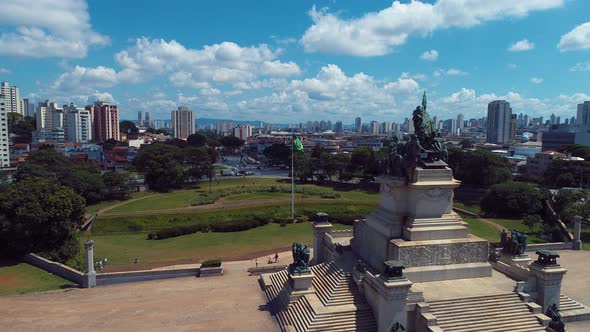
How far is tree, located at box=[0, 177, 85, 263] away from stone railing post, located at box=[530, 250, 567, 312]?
36610mm

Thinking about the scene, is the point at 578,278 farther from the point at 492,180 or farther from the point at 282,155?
the point at 282,155

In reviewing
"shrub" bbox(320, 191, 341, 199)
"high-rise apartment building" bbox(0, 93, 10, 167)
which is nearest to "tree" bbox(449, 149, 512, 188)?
"shrub" bbox(320, 191, 341, 199)

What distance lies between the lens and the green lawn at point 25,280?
28.2m

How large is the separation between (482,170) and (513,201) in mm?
20073

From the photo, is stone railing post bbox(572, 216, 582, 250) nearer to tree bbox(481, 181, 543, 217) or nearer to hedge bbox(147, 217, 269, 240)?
tree bbox(481, 181, 543, 217)

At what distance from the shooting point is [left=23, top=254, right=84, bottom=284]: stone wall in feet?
98.0

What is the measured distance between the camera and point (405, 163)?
25.5 metres

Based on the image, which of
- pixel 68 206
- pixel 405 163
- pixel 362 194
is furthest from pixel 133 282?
pixel 362 194

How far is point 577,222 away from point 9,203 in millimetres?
52243

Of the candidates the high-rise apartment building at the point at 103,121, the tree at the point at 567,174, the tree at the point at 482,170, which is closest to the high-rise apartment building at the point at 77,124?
the high-rise apartment building at the point at 103,121

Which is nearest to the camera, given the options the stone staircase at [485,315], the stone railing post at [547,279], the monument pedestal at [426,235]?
the stone staircase at [485,315]

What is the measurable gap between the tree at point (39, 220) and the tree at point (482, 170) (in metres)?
64.0

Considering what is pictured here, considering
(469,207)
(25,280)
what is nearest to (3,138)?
(25,280)

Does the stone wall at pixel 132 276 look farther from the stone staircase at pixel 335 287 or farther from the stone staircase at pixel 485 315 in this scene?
the stone staircase at pixel 485 315
